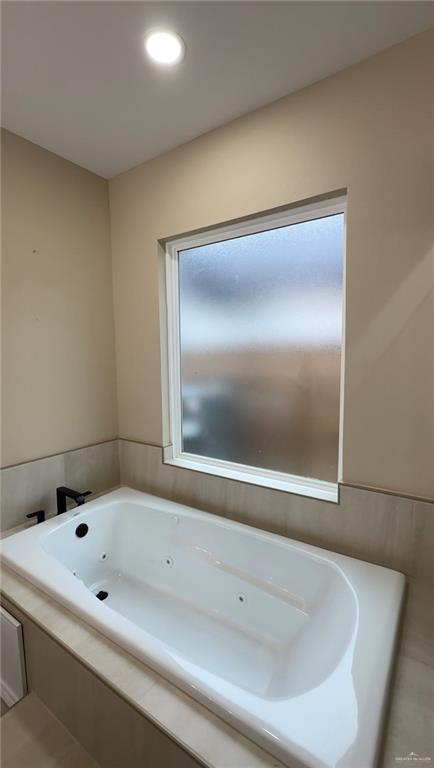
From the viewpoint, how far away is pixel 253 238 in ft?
6.10

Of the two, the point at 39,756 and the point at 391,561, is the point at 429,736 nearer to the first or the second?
the point at 391,561

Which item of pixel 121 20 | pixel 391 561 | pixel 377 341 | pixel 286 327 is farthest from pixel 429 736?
pixel 121 20

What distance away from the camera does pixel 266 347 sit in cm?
184

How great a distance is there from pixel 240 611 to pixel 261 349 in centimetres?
136

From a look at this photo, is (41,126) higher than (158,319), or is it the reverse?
(41,126)

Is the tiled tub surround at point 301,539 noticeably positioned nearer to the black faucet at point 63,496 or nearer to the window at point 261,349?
the window at point 261,349

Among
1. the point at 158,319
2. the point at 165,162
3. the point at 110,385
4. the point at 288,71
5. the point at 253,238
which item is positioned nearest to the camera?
the point at 288,71

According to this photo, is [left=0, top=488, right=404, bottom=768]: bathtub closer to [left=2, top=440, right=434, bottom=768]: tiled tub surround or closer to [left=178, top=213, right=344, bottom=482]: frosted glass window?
[left=2, top=440, right=434, bottom=768]: tiled tub surround

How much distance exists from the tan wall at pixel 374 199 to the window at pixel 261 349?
5.9 inches

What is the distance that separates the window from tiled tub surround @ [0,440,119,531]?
Answer: 0.51 meters

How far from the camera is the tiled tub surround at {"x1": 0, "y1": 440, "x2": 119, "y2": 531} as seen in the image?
1854 mm

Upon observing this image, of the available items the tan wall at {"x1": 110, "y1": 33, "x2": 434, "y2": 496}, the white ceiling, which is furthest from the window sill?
the white ceiling

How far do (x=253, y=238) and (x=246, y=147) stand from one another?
1.41 feet

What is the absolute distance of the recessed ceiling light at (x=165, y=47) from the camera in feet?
4.11
